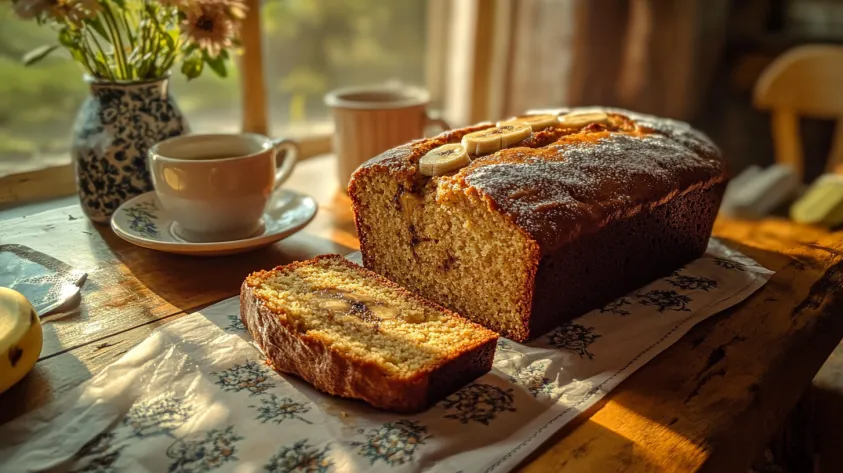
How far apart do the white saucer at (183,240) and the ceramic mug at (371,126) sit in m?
0.30

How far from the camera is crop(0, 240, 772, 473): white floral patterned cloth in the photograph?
1.04 meters

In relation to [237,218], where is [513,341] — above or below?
below

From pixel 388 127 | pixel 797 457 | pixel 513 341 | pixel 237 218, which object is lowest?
pixel 797 457

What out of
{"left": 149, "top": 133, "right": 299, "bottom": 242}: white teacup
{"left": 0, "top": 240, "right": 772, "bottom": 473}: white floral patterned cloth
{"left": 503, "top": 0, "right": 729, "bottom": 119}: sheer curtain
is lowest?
{"left": 0, "top": 240, "right": 772, "bottom": 473}: white floral patterned cloth

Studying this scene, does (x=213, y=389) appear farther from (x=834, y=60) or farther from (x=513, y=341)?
(x=834, y=60)

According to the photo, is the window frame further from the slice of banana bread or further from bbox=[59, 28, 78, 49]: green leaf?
the slice of banana bread

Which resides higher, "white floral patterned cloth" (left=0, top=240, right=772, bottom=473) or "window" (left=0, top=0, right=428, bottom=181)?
"window" (left=0, top=0, right=428, bottom=181)

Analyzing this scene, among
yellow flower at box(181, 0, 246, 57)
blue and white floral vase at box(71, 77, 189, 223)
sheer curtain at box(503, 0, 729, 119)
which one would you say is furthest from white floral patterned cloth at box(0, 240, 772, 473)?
sheer curtain at box(503, 0, 729, 119)

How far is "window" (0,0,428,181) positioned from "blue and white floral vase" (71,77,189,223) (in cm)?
44

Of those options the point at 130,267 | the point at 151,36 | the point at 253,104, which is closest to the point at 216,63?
the point at 151,36

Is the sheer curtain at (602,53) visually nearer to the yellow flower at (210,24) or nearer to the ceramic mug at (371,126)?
the ceramic mug at (371,126)

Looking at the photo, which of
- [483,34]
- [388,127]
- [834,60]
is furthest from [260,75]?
[834,60]

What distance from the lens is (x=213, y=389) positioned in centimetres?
121

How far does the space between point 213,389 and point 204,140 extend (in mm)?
784
